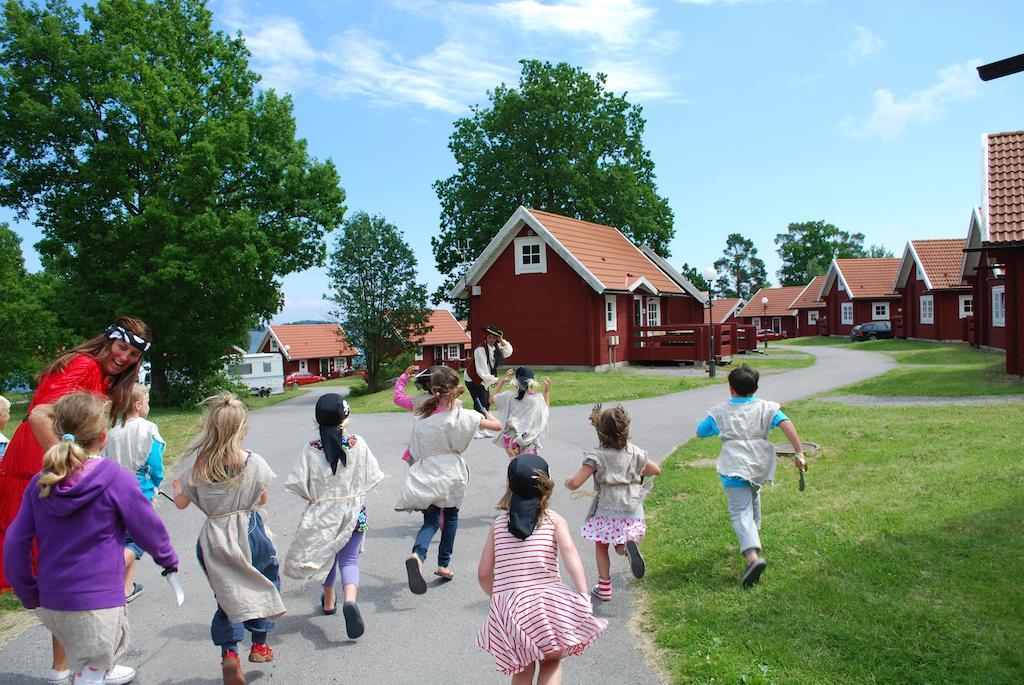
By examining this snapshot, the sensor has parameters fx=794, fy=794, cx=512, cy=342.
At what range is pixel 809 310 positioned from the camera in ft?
226

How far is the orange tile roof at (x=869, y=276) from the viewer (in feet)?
181

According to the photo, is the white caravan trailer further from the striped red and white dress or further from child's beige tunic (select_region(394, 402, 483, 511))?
the striped red and white dress

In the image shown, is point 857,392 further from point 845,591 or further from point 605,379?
point 845,591

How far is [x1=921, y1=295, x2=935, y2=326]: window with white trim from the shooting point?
41.7 meters

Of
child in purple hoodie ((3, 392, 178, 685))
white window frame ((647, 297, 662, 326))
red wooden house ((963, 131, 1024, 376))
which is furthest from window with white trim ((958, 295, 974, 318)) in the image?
child in purple hoodie ((3, 392, 178, 685))

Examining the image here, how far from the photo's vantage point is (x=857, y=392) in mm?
17281

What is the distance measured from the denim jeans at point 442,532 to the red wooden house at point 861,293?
53.1 meters

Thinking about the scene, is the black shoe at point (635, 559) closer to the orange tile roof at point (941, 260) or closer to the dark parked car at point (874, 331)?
the orange tile roof at point (941, 260)

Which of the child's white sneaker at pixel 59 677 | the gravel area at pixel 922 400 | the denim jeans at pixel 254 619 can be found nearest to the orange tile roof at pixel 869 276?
the gravel area at pixel 922 400

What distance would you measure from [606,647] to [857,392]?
47.0 ft

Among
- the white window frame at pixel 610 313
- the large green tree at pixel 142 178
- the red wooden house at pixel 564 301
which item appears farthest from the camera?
the white window frame at pixel 610 313

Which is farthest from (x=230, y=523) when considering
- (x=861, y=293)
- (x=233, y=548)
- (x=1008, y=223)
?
(x=861, y=293)

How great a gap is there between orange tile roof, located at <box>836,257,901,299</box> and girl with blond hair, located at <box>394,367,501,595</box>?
5468 centimetres

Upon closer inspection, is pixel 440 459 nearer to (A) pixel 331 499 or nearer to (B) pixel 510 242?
(A) pixel 331 499
